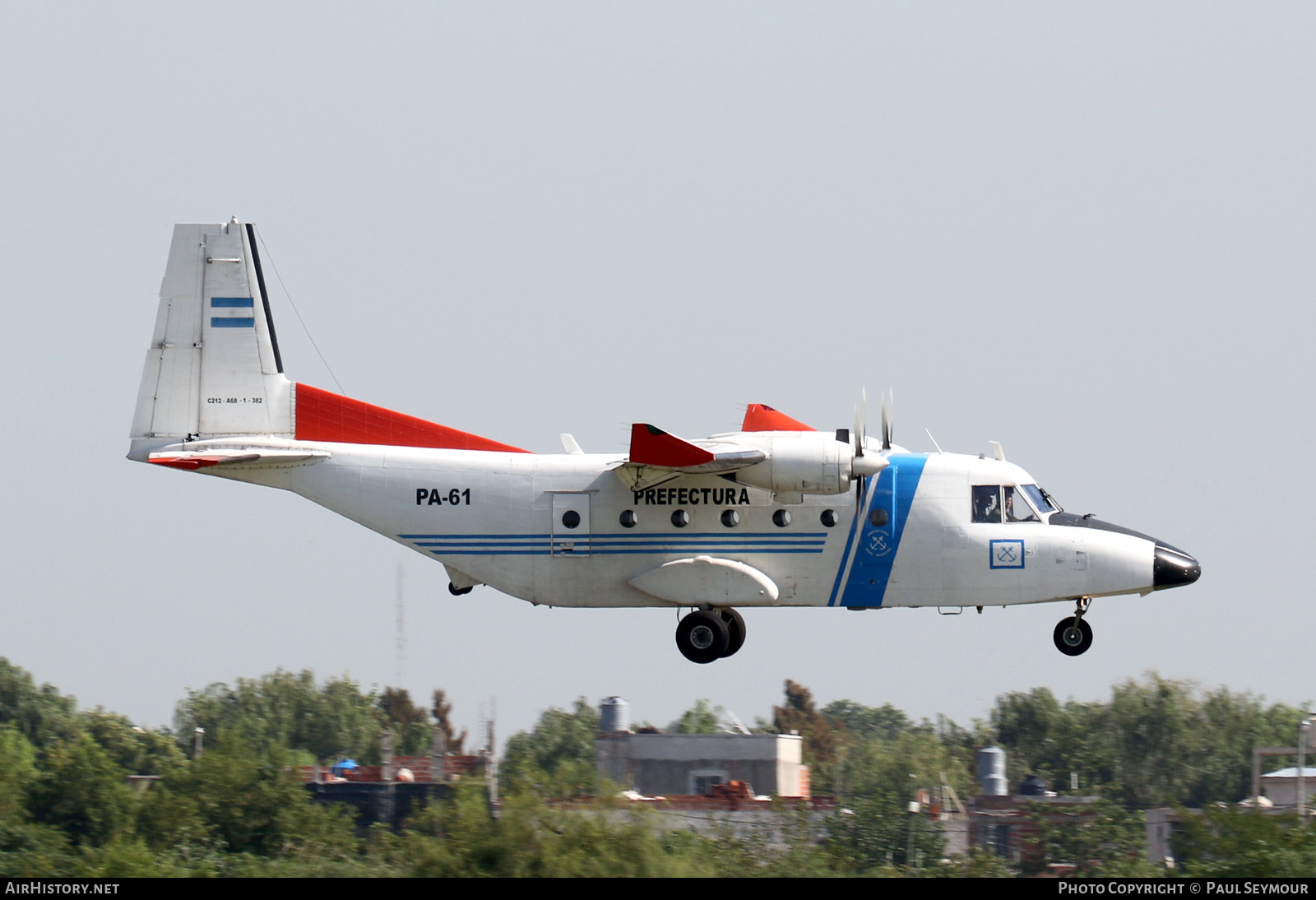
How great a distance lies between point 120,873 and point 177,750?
966 inches

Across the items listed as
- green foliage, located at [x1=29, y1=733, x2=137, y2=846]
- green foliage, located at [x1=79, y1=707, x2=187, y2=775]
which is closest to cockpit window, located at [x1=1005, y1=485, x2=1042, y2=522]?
green foliage, located at [x1=29, y1=733, x2=137, y2=846]

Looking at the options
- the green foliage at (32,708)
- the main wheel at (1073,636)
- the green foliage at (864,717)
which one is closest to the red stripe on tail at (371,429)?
the main wheel at (1073,636)

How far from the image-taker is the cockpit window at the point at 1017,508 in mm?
24547

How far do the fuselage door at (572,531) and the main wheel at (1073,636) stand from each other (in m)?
7.17

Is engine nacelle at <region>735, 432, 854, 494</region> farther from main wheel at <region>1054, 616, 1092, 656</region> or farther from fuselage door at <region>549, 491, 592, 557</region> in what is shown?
main wheel at <region>1054, 616, 1092, 656</region>

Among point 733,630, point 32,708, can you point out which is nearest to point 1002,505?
point 733,630

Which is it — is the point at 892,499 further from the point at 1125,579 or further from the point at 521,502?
the point at 521,502

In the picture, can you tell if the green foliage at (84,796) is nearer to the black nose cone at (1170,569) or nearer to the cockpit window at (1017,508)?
the cockpit window at (1017,508)

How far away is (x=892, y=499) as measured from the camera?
24.3 metres

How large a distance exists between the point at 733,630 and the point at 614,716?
62.4 ft

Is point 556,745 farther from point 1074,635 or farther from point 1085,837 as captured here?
point 1074,635

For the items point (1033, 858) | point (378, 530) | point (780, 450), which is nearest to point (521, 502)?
point (378, 530)

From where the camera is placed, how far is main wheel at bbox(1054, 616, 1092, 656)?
82.7 ft

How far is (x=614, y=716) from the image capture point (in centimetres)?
4334
